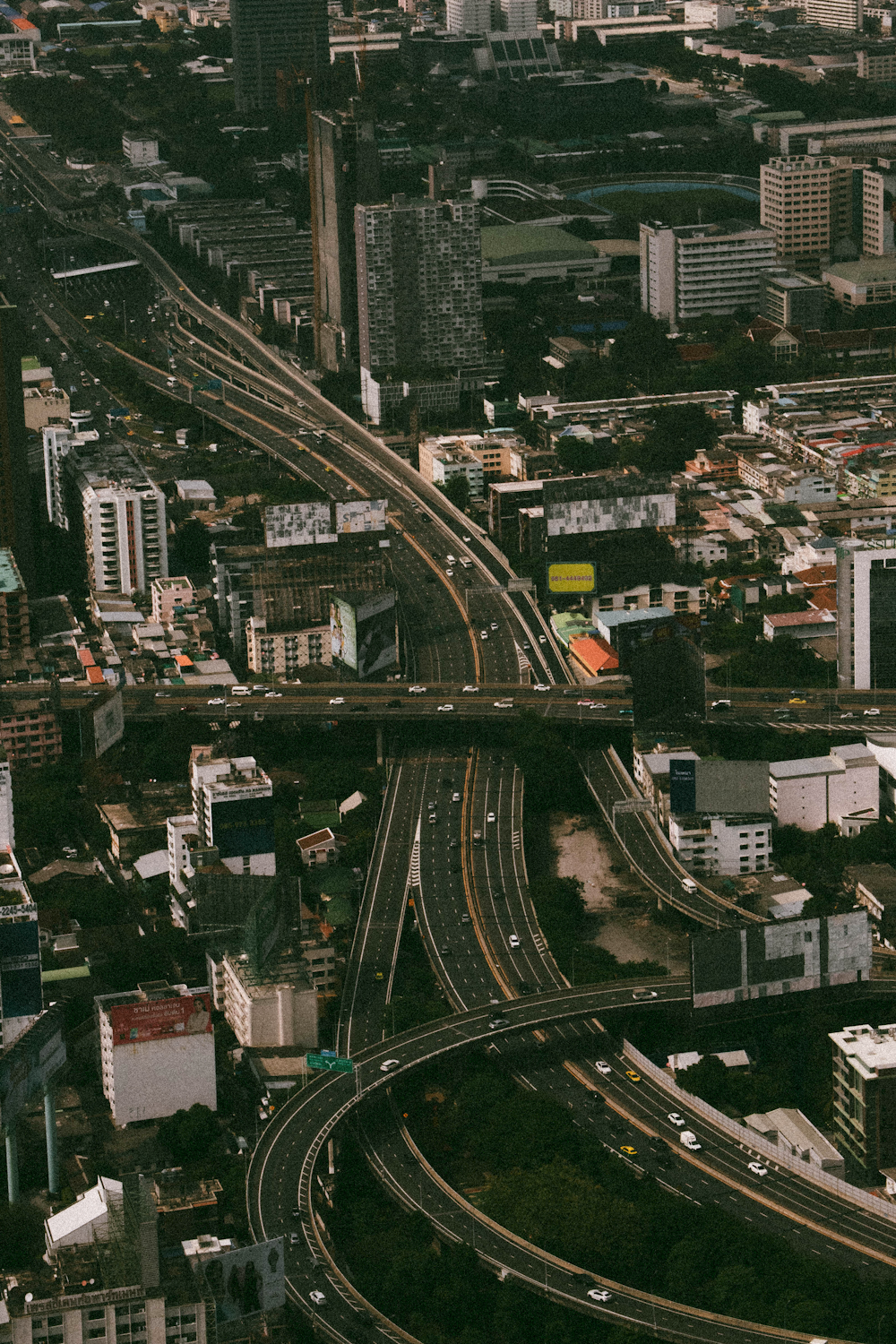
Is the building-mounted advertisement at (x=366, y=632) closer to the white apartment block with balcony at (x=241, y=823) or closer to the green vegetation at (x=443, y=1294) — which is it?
the white apartment block with balcony at (x=241, y=823)

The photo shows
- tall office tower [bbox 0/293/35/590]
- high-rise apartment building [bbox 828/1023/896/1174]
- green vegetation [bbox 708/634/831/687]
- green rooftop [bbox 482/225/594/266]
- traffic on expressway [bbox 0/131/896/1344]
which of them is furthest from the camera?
green rooftop [bbox 482/225/594/266]

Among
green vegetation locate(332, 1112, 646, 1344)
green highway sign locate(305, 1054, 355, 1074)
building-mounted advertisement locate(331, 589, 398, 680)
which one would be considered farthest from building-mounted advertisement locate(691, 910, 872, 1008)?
building-mounted advertisement locate(331, 589, 398, 680)

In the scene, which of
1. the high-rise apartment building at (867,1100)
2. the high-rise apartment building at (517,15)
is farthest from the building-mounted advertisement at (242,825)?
the high-rise apartment building at (517,15)

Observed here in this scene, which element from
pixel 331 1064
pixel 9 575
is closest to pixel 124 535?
pixel 9 575

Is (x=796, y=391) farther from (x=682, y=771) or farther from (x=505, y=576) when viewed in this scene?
(x=682, y=771)

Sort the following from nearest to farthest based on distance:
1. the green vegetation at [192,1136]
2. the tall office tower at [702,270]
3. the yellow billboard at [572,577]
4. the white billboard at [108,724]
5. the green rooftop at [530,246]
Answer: the green vegetation at [192,1136] → the white billboard at [108,724] → the yellow billboard at [572,577] → the tall office tower at [702,270] → the green rooftop at [530,246]

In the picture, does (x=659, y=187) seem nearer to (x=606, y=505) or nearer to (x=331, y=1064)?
(x=606, y=505)

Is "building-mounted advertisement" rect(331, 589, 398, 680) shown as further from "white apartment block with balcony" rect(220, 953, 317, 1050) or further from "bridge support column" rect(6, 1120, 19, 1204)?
"bridge support column" rect(6, 1120, 19, 1204)

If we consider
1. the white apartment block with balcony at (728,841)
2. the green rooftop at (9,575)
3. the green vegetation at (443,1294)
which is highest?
the green rooftop at (9,575)
